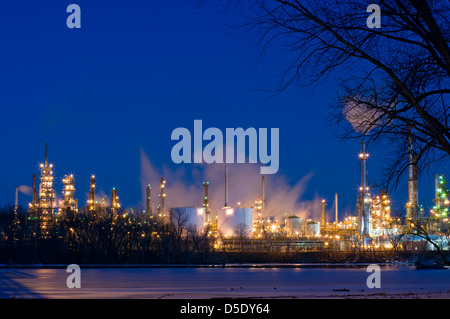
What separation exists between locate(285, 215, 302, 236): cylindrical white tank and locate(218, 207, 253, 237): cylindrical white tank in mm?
15414

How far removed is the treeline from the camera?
137ft

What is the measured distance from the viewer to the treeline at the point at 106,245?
41.8 meters

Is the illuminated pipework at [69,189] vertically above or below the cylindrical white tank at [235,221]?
above

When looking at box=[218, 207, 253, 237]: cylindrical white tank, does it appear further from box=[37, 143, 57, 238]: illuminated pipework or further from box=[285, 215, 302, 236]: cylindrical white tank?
box=[37, 143, 57, 238]: illuminated pipework

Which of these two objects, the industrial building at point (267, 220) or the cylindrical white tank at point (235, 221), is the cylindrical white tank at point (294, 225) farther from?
the cylindrical white tank at point (235, 221)

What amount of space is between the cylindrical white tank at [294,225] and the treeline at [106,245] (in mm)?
57190

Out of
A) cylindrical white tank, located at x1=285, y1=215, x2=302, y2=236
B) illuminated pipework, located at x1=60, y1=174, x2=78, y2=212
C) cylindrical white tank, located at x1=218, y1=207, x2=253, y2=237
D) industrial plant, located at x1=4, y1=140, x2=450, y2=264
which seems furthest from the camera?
cylindrical white tank, located at x1=285, y1=215, x2=302, y2=236

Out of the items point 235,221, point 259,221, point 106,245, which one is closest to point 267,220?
point 259,221

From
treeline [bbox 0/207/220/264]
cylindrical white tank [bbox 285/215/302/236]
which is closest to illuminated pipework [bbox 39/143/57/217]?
cylindrical white tank [bbox 285/215/302/236]

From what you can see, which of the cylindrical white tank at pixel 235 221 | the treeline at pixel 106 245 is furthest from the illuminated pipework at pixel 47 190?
the treeline at pixel 106 245

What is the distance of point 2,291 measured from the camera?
17.3 meters

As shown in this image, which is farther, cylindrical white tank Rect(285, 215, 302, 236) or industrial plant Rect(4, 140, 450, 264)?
cylindrical white tank Rect(285, 215, 302, 236)

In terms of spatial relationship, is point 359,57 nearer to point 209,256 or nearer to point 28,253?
point 209,256
